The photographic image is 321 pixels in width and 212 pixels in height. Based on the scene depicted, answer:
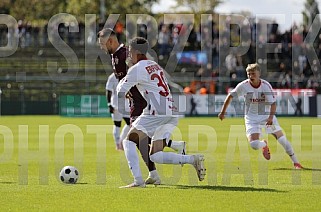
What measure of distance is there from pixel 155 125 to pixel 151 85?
62cm

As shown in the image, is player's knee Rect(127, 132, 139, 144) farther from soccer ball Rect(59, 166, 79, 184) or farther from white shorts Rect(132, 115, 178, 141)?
soccer ball Rect(59, 166, 79, 184)

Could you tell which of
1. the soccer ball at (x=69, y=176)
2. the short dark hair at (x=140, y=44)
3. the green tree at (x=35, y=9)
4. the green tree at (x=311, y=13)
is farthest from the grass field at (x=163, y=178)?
the green tree at (x=35, y=9)

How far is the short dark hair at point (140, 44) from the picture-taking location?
1264cm

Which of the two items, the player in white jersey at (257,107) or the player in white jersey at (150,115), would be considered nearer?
the player in white jersey at (150,115)

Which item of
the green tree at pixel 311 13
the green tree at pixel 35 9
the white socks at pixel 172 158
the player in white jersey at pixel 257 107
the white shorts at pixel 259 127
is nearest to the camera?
the white socks at pixel 172 158

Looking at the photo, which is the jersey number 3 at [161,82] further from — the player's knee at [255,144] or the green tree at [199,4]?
the green tree at [199,4]

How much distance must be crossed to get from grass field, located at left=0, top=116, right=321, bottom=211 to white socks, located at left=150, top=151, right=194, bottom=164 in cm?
42

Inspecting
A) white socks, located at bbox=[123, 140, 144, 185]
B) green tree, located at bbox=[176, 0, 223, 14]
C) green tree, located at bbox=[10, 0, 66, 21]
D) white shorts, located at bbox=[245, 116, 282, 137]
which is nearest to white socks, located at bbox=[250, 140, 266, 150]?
white shorts, located at bbox=[245, 116, 282, 137]

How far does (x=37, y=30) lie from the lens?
44406 mm

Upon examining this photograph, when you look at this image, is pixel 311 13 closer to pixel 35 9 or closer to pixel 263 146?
pixel 35 9

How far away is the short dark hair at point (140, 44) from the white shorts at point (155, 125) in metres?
1.03

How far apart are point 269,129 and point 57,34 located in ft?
83.5

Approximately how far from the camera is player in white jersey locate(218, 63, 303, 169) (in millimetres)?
16562

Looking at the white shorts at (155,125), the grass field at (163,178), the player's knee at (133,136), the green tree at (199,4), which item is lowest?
the grass field at (163,178)
